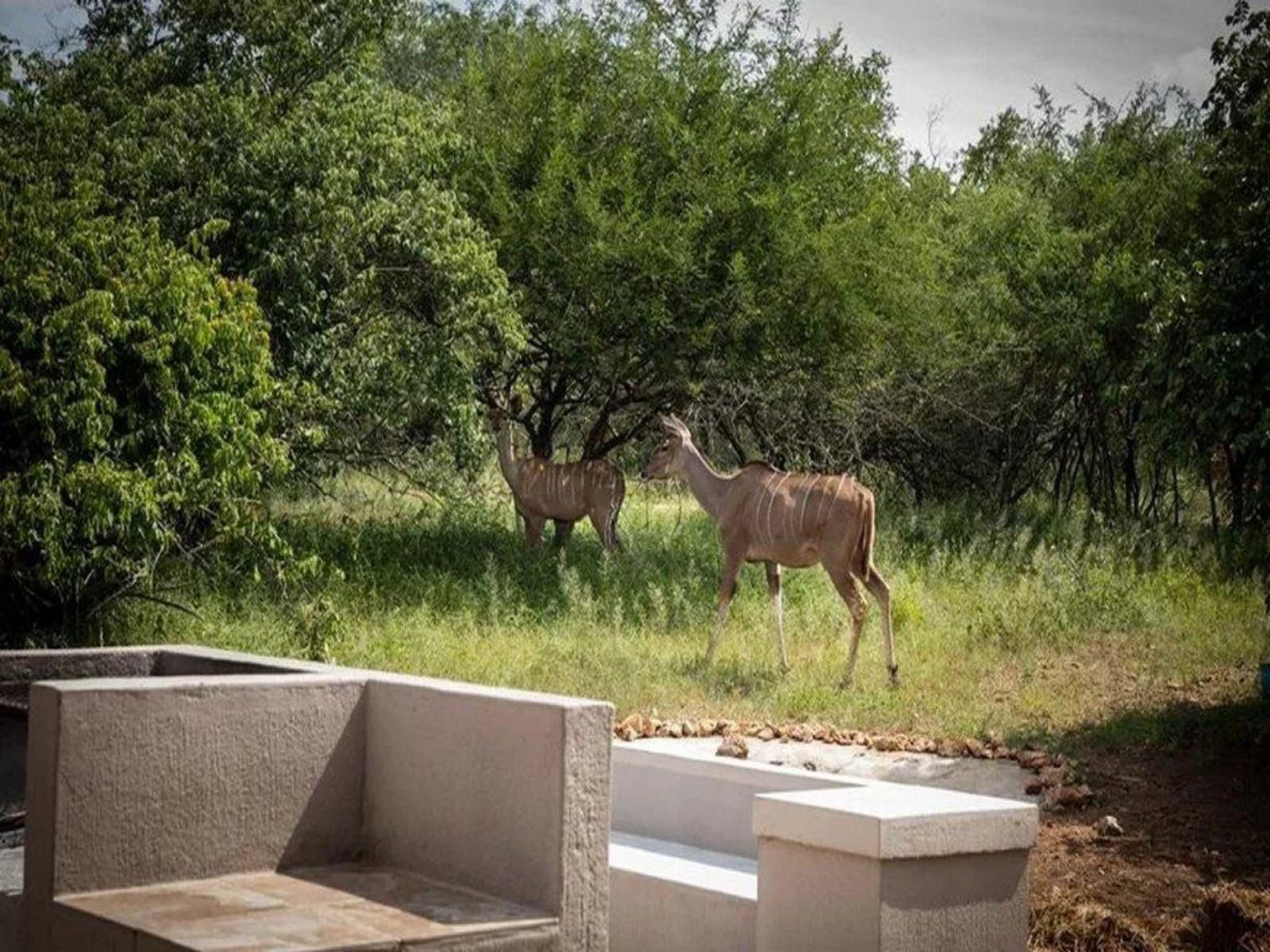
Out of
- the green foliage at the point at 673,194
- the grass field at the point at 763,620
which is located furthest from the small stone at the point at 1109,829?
the green foliage at the point at 673,194

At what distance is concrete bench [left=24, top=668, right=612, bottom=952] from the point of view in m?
4.77

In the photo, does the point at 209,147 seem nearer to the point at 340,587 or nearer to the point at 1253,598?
the point at 340,587

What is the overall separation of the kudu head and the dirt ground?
4576mm

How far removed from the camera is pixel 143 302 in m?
11.9

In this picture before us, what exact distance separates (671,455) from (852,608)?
219 cm

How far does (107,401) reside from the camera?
11.6 m

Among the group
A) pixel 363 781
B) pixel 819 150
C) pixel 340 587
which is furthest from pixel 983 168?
pixel 363 781

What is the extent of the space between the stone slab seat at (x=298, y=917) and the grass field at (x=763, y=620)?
6.05 m

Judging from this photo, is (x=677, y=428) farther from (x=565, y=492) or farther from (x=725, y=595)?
(x=565, y=492)

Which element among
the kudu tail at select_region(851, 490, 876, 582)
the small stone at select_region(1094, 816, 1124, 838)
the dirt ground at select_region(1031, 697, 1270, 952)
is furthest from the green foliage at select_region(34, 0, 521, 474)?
the small stone at select_region(1094, 816, 1124, 838)

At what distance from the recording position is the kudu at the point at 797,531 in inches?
531

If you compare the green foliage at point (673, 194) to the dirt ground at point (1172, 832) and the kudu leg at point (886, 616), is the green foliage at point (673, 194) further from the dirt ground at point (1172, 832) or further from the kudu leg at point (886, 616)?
the dirt ground at point (1172, 832)

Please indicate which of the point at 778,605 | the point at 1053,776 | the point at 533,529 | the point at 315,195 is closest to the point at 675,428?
the point at 778,605

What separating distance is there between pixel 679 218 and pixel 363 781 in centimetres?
1185
